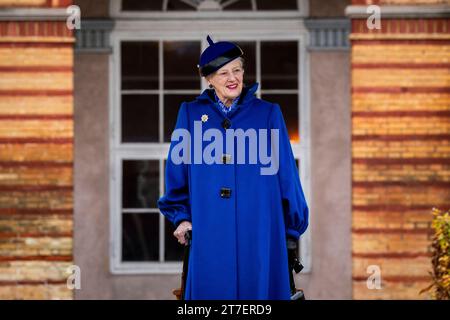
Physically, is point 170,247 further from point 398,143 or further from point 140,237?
point 398,143

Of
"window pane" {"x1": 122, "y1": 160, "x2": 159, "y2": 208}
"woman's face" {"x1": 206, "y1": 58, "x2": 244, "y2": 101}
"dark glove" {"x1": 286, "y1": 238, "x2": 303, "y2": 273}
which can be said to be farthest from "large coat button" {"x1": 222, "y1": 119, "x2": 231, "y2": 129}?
"window pane" {"x1": 122, "y1": 160, "x2": 159, "y2": 208}

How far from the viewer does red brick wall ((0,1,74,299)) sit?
8312mm

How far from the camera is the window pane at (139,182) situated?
9.40 meters

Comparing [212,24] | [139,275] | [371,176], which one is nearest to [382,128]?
[371,176]

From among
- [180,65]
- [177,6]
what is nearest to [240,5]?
[177,6]

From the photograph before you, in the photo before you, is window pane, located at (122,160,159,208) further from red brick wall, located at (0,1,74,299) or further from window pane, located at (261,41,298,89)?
window pane, located at (261,41,298,89)

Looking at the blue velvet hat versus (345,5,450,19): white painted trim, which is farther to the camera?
(345,5,450,19): white painted trim

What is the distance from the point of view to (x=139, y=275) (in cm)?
936

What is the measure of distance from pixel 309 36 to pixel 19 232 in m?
3.34

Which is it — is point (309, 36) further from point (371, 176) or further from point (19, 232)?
point (19, 232)

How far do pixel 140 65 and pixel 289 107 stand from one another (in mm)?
1516

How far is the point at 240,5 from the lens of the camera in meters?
9.35

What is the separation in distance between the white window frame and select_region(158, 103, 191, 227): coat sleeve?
467cm

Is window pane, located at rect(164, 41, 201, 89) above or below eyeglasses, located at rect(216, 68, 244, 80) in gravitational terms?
above
